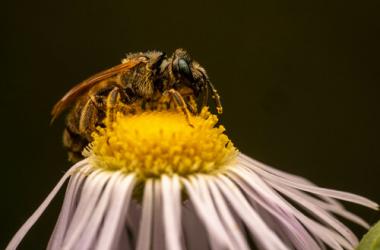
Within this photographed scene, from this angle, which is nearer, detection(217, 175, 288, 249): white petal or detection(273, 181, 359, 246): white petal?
detection(217, 175, 288, 249): white petal

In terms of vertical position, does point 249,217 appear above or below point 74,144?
below

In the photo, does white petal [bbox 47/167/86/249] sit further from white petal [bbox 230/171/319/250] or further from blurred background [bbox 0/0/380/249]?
blurred background [bbox 0/0/380/249]

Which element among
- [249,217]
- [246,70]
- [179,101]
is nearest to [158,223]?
[249,217]

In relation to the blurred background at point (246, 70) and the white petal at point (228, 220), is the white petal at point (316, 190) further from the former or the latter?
the blurred background at point (246, 70)

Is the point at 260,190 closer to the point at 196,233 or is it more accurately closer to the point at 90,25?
the point at 196,233

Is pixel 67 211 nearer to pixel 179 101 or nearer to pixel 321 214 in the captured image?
pixel 179 101

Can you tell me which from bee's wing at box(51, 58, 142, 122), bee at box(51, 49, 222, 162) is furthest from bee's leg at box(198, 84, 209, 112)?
bee's wing at box(51, 58, 142, 122)

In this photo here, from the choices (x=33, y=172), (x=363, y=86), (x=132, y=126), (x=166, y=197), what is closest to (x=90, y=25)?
(x=33, y=172)
